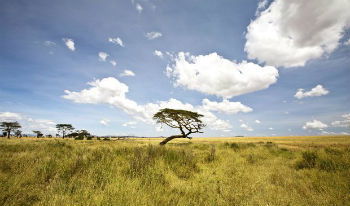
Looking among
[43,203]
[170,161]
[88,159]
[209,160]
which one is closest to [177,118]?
[209,160]

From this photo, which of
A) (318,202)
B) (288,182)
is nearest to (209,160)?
(288,182)

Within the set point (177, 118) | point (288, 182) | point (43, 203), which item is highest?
point (177, 118)

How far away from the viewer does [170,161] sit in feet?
25.3

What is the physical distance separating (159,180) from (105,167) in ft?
6.76

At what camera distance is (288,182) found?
585 centimetres

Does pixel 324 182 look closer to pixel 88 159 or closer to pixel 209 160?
pixel 209 160

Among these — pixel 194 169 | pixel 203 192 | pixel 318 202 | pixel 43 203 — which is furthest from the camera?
pixel 194 169

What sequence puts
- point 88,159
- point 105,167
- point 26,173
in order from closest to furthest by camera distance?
point 26,173
point 105,167
point 88,159

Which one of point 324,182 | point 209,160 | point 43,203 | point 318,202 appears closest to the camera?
point 43,203

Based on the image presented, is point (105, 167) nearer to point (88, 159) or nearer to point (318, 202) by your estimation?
A: point (88, 159)

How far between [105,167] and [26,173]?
224 cm

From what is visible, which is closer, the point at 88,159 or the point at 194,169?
the point at 88,159

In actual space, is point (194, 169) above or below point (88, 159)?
below

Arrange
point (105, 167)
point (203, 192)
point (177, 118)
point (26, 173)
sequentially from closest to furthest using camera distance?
point (203, 192)
point (26, 173)
point (105, 167)
point (177, 118)
